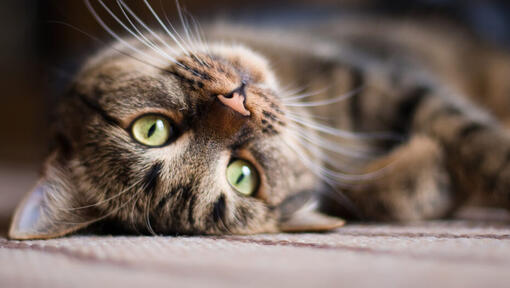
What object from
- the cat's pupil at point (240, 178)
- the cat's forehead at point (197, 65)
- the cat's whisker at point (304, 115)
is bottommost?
the cat's pupil at point (240, 178)

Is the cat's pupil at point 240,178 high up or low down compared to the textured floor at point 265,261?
up

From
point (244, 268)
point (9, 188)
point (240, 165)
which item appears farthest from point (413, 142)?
point (9, 188)

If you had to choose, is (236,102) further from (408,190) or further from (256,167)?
(408,190)

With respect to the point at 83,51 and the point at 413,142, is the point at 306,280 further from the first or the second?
the point at 83,51

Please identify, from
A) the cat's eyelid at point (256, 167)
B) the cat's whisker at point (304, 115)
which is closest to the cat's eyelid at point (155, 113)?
the cat's eyelid at point (256, 167)

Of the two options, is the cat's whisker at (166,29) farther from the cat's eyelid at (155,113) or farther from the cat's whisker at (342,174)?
the cat's whisker at (342,174)

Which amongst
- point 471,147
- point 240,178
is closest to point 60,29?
point 240,178
